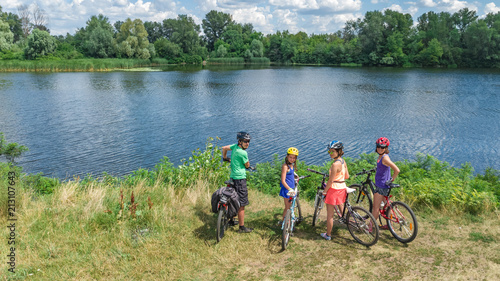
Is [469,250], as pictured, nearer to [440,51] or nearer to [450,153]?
→ [450,153]

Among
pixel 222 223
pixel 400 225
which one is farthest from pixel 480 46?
pixel 222 223

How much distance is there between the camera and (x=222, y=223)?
671 centimetres

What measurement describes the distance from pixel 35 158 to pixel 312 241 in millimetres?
14921

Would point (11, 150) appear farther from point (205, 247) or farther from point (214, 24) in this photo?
point (214, 24)

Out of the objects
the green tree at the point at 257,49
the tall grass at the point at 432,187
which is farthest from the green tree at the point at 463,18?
the tall grass at the point at 432,187

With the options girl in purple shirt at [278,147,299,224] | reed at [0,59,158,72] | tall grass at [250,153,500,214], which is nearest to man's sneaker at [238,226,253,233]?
girl in purple shirt at [278,147,299,224]

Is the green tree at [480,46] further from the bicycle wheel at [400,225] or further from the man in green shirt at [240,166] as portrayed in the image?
the man in green shirt at [240,166]

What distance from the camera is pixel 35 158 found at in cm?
1591

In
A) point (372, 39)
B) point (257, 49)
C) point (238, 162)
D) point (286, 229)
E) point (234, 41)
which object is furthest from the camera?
point (234, 41)

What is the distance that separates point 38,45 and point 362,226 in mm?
80374

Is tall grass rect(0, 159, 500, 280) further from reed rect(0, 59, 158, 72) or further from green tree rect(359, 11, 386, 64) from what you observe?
green tree rect(359, 11, 386, 64)

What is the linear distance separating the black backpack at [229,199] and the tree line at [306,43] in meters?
77.8

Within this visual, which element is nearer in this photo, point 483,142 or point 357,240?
point 357,240

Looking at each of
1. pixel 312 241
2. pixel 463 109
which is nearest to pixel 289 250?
pixel 312 241
